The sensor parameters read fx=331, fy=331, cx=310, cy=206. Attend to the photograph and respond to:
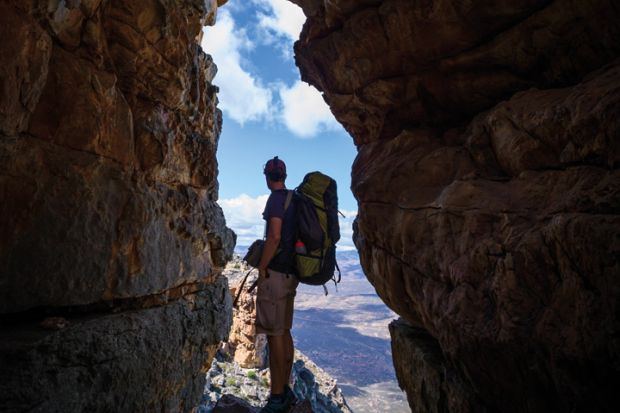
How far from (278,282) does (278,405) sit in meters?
2.08

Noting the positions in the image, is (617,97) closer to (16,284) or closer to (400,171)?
(400,171)

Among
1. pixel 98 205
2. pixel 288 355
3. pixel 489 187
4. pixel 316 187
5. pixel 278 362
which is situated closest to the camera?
pixel 98 205

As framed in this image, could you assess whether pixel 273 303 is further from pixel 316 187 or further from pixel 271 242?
pixel 316 187

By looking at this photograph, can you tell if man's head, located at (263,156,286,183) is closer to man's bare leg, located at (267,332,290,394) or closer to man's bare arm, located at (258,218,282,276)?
man's bare arm, located at (258,218,282,276)

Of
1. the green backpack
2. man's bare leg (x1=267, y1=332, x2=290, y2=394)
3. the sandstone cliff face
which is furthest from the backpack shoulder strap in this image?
man's bare leg (x1=267, y1=332, x2=290, y2=394)

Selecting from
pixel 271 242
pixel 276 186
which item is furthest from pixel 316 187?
pixel 271 242

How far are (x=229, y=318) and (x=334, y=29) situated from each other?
7.31 metres

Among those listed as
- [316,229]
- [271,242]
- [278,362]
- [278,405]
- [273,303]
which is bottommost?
[278,405]

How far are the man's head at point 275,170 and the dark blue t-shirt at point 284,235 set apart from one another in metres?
0.63

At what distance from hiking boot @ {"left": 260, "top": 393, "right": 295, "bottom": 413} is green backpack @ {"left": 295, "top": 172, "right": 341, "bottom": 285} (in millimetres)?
2044

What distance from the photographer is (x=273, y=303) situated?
6.28 meters

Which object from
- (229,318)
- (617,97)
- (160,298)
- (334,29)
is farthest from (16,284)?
(334,29)

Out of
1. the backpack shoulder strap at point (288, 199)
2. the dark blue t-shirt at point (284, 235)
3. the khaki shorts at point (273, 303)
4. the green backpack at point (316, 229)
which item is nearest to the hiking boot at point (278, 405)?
the khaki shorts at point (273, 303)

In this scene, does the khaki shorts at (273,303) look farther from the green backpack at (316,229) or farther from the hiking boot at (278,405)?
the hiking boot at (278,405)
